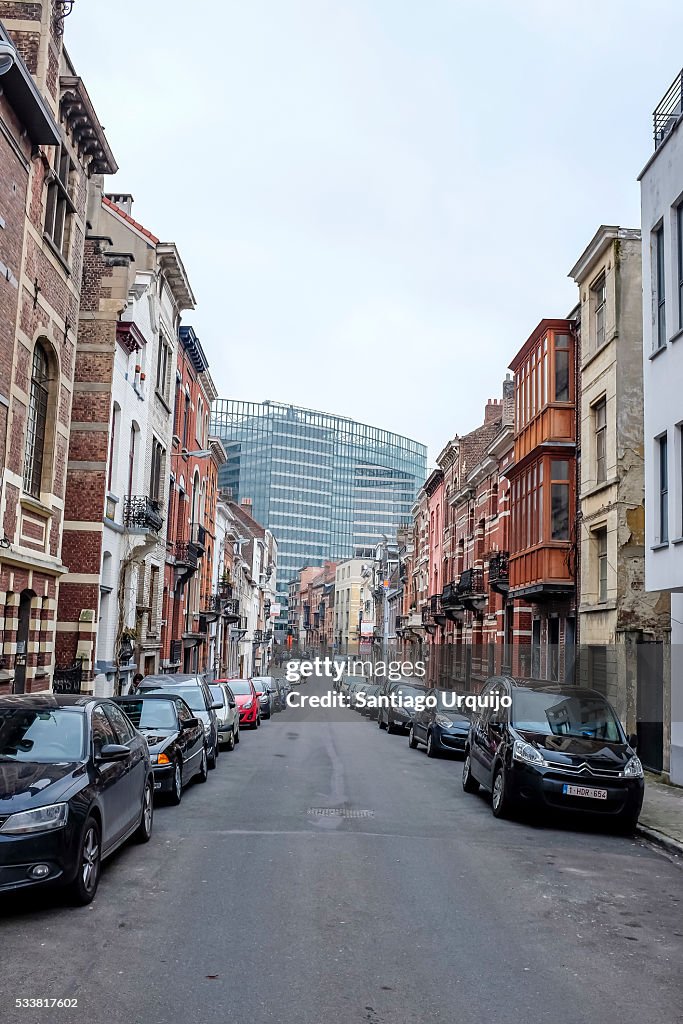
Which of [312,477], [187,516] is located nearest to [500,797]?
[187,516]

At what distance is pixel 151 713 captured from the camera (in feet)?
46.2

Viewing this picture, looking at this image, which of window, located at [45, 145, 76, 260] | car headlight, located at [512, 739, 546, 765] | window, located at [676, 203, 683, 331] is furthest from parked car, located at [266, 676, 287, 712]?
car headlight, located at [512, 739, 546, 765]

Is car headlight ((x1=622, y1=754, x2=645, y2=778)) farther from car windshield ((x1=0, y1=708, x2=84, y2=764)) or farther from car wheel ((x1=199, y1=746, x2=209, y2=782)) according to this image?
car windshield ((x1=0, y1=708, x2=84, y2=764))

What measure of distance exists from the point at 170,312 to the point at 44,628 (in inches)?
688

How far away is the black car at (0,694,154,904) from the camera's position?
707 centimetres

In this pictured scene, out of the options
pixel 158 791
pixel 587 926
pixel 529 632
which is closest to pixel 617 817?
pixel 587 926

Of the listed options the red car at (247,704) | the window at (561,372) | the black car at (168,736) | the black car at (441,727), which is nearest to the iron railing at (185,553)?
the red car at (247,704)

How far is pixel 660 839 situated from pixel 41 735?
298 inches

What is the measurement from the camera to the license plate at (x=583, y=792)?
12039 millimetres

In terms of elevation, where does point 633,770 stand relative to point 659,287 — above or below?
below

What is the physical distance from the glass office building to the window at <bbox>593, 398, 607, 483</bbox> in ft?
414

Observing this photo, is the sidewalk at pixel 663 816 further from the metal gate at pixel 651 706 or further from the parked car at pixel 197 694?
the parked car at pixel 197 694

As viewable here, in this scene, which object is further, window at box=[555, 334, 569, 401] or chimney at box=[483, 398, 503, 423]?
chimney at box=[483, 398, 503, 423]

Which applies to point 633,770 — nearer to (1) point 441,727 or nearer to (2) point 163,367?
(1) point 441,727
